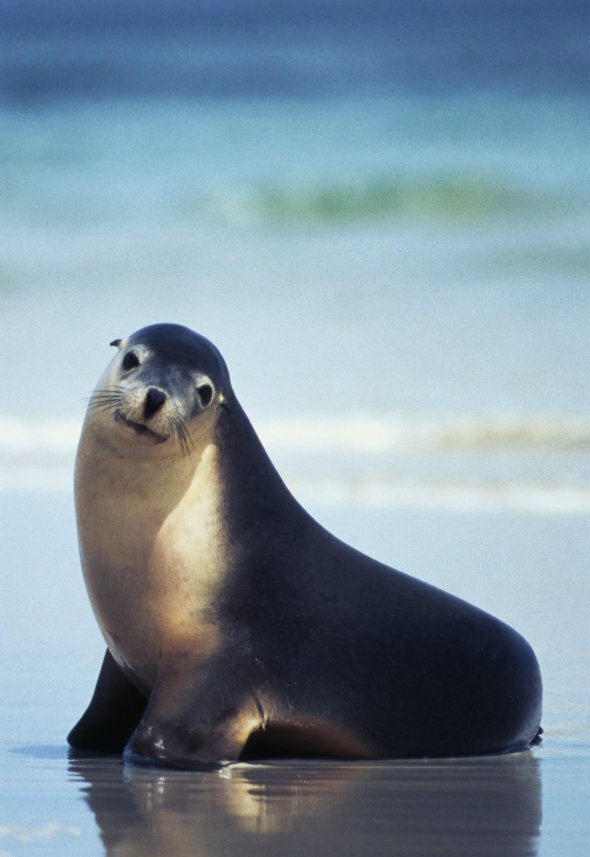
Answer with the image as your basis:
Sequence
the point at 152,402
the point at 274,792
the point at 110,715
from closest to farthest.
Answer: the point at 274,792, the point at 152,402, the point at 110,715

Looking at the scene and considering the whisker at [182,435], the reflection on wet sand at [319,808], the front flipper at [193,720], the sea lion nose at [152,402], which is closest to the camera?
the reflection on wet sand at [319,808]

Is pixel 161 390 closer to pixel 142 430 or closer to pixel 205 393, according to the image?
pixel 142 430

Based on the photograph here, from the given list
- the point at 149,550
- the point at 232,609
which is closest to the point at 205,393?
the point at 149,550

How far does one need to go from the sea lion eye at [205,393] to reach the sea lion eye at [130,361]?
0.93 ft

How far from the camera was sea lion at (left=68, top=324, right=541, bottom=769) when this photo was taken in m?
7.03

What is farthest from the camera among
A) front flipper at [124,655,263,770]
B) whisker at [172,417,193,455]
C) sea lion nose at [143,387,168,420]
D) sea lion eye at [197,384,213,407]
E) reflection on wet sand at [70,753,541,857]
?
sea lion eye at [197,384,213,407]

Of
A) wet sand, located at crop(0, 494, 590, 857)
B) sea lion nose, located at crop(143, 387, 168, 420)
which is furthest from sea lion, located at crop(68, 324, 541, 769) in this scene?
wet sand, located at crop(0, 494, 590, 857)

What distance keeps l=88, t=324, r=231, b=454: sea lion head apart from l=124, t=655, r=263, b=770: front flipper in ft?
2.89

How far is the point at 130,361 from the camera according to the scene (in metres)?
7.32

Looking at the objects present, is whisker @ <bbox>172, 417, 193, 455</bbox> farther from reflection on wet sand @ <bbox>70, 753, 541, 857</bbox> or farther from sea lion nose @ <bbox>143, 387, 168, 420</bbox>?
reflection on wet sand @ <bbox>70, 753, 541, 857</bbox>

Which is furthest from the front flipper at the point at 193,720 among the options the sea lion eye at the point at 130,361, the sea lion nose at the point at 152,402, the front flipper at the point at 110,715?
the sea lion eye at the point at 130,361

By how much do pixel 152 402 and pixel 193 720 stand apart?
1202 mm

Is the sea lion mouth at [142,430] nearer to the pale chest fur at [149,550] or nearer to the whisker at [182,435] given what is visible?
the whisker at [182,435]

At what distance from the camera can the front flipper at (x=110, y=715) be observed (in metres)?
7.31
